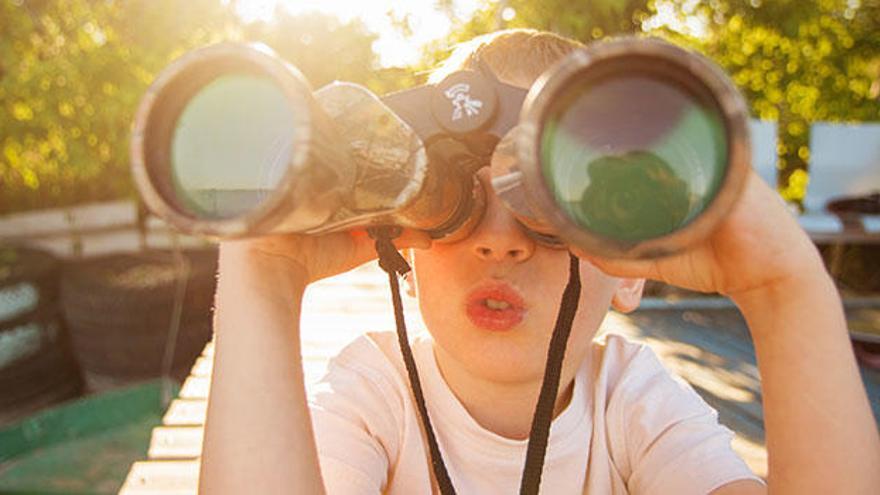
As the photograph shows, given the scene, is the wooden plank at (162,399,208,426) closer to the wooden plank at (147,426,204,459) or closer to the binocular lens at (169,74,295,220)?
the wooden plank at (147,426,204,459)

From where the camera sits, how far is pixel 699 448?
3.86ft

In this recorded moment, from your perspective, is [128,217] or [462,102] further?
[128,217]

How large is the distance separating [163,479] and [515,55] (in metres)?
1.14

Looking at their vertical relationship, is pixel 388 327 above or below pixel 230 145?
below

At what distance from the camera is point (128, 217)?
17.0ft

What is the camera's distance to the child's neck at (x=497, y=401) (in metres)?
1.26

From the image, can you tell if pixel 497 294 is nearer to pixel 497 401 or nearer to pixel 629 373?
pixel 497 401

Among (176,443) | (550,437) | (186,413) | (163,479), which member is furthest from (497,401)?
(186,413)

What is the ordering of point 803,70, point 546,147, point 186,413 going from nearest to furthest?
point 546,147
point 186,413
point 803,70

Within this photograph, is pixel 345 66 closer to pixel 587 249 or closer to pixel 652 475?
pixel 652 475

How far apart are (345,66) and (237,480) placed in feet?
15.4

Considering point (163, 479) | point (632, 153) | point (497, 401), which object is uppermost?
point (632, 153)

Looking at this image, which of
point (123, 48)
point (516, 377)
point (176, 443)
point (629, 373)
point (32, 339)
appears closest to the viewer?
point (516, 377)

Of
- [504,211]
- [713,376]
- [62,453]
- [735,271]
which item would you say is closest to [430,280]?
[504,211]
